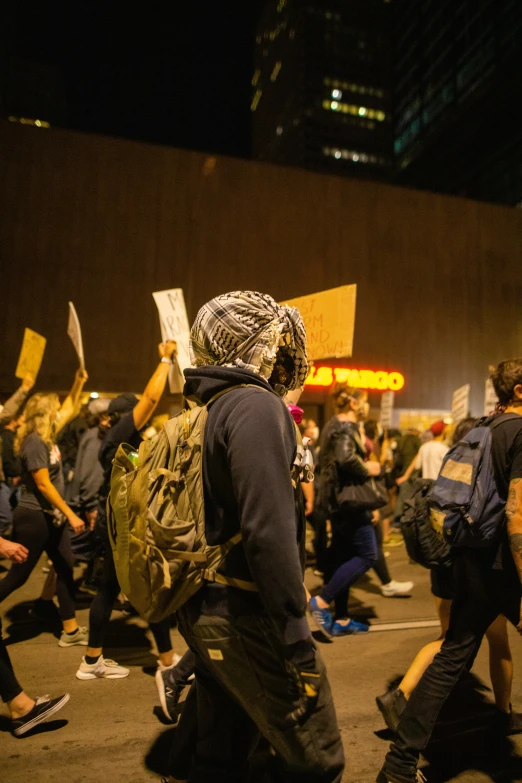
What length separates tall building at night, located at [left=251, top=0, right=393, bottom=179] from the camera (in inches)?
3937

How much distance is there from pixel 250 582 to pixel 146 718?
2155 mm

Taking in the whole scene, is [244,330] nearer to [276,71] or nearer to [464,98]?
[464,98]

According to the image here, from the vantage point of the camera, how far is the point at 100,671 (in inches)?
139

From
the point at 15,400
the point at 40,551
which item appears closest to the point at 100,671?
the point at 40,551

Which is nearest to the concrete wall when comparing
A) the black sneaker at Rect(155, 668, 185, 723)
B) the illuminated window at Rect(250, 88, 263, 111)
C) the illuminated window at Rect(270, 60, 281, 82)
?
the black sneaker at Rect(155, 668, 185, 723)

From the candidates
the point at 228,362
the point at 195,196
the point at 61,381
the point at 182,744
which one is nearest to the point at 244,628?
the point at 228,362

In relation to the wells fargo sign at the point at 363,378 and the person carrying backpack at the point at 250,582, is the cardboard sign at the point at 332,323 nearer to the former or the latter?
the person carrying backpack at the point at 250,582

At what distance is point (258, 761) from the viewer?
266 centimetres

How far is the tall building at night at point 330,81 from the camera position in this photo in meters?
100

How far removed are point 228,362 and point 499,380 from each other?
1698mm

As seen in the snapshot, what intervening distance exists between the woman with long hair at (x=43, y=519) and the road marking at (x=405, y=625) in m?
2.57

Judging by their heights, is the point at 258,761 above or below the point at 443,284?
below

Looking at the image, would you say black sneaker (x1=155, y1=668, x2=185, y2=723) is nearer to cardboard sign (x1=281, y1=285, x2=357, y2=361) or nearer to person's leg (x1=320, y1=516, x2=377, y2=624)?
person's leg (x1=320, y1=516, x2=377, y2=624)

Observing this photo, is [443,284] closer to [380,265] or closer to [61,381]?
[380,265]
